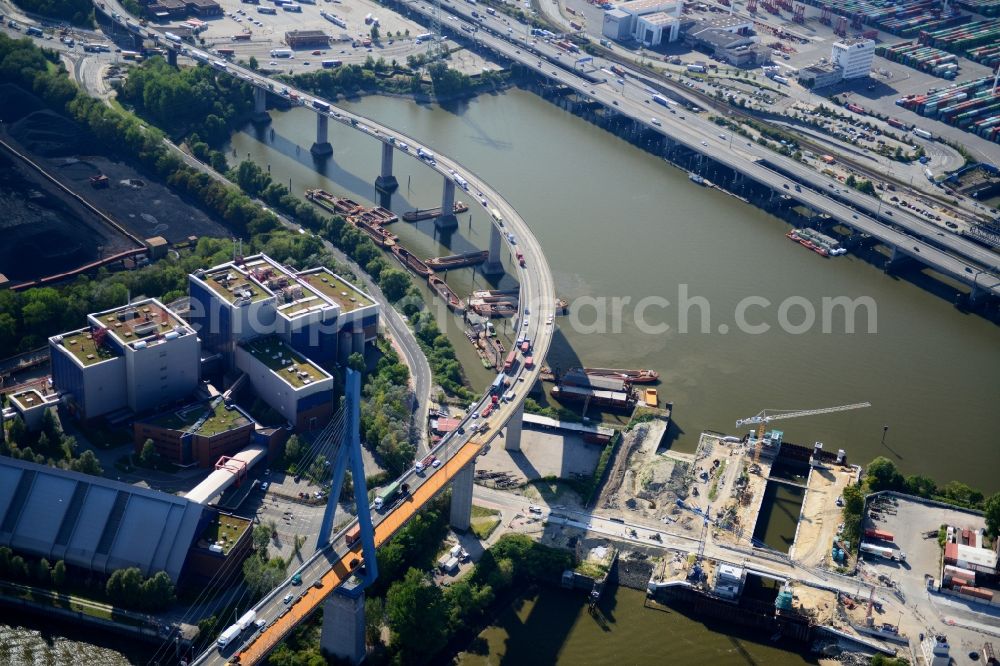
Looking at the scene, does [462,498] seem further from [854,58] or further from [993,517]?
[854,58]

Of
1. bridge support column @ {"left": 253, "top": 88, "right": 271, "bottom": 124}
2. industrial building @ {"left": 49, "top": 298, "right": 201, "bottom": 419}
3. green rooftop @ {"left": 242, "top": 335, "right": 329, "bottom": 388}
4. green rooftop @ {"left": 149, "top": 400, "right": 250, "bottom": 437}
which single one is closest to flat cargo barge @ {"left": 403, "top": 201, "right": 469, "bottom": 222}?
bridge support column @ {"left": 253, "top": 88, "right": 271, "bottom": 124}

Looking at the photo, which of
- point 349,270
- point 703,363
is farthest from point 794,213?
point 349,270

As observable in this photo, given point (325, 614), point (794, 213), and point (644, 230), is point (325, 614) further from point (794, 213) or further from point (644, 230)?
point (794, 213)

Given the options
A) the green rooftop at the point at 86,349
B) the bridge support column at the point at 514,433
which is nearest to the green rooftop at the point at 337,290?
the bridge support column at the point at 514,433

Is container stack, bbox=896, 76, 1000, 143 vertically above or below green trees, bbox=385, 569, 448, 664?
above

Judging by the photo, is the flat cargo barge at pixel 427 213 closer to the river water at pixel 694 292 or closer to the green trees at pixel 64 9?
the river water at pixel 694 292

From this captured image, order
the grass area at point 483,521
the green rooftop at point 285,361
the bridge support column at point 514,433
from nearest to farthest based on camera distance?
the grass area at point 483,521
the bridge support column at point 514,433
the green rooftop at point 285,361

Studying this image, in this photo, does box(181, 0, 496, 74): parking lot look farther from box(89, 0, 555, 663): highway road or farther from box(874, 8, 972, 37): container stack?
box(874, 8, 972, 37): container stack
